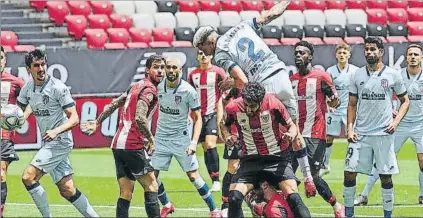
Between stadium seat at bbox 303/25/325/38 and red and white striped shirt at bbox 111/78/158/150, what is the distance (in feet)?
51.9

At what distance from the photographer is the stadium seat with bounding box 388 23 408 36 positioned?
2927 centimetres

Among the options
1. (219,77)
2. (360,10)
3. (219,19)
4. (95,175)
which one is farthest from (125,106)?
(360,10)

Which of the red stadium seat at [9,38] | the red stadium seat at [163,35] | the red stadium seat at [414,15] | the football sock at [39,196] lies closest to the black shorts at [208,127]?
the football sock at [39,196]

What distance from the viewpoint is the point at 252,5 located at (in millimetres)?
29781

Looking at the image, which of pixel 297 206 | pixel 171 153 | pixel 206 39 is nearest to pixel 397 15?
pixel 171 153

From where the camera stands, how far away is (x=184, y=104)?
47.6 ft

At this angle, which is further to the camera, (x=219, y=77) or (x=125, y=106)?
(x=219, y=77)

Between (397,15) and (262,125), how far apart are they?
19.8m

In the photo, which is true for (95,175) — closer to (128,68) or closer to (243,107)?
(128,68)

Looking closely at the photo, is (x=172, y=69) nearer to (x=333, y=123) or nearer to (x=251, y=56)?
(x=251, y=56)

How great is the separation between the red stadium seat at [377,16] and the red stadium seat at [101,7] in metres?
7.10

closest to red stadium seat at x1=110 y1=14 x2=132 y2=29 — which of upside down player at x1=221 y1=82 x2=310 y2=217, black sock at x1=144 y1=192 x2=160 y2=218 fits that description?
black sock at x1=144 y1=192 x2=160 y2=218

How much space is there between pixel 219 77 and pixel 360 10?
1377 centimetres

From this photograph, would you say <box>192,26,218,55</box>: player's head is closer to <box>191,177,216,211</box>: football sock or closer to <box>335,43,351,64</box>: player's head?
<box>191,177,216,211</box>: football sock
